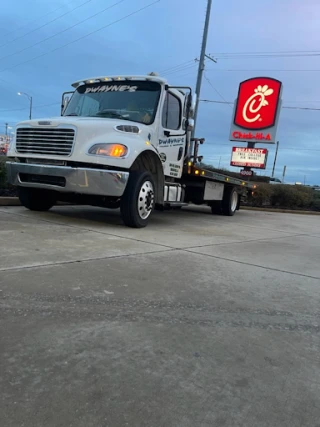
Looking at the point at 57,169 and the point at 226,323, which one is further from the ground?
the point at 57,169

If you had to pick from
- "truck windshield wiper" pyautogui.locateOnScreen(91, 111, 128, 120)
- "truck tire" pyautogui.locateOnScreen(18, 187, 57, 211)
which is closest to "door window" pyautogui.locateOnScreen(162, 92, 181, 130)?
"truck windshield wiper" pyautogui.locateOnScreen(91, 111, 128, 120)

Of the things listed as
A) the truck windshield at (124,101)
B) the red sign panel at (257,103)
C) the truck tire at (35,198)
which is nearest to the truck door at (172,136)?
the truck windshield at (124,101)

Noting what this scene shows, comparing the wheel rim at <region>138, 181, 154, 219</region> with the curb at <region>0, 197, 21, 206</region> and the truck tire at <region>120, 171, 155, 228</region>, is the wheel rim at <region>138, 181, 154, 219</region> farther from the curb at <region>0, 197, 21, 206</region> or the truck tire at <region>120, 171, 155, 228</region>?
the curb at <region>0, 197, 21, 206</region>

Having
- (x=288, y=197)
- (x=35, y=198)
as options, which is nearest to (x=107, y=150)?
(x=35, y=198)

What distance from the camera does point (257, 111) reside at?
25688 millimetres

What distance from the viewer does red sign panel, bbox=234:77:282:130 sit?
82.3ft

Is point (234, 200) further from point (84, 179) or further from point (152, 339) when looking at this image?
point (152, 339)

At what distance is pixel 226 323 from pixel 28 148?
550 centimetres

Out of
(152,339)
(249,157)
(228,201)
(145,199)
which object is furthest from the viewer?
(249,157)

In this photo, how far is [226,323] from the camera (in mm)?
3094

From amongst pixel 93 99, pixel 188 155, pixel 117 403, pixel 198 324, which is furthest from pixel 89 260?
pixel 188 155

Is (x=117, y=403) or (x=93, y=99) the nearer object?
(x=117, y=403)

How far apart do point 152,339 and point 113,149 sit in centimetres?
449

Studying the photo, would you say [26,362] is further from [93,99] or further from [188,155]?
[188,155]
